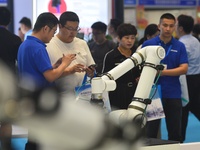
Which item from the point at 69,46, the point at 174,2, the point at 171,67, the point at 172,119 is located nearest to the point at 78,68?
the point at 69,46

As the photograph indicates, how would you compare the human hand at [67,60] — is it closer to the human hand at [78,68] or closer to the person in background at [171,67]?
the human hand at [78,68]

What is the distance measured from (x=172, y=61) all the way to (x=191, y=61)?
0.97 meters

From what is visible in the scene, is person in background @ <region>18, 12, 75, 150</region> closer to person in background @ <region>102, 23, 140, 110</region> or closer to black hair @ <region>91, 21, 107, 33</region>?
person in background @ <region>102, 23, 140, 110</region>

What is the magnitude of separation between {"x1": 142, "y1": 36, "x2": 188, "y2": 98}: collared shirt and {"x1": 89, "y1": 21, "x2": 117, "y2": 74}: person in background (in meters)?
1.19

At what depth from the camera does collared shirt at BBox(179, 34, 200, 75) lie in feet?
15.0

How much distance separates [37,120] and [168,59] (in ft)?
11.7

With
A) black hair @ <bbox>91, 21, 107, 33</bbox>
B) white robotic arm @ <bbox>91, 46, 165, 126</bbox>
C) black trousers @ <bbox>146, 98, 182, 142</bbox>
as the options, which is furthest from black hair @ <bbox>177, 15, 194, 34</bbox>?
white robotic arm @ <bbox>91, 46, 165, 126</bbox>

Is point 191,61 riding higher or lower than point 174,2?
lower

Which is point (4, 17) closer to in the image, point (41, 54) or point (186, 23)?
point (41, 54)

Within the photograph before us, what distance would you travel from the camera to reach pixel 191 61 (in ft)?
15.6

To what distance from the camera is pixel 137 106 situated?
1194 mm

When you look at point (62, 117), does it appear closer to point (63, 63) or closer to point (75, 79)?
point (63, 63)

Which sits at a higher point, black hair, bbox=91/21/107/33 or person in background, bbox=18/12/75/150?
black hair, bbox=91/21/107/33

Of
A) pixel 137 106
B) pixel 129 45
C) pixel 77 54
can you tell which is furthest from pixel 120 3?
pixel 137 106
